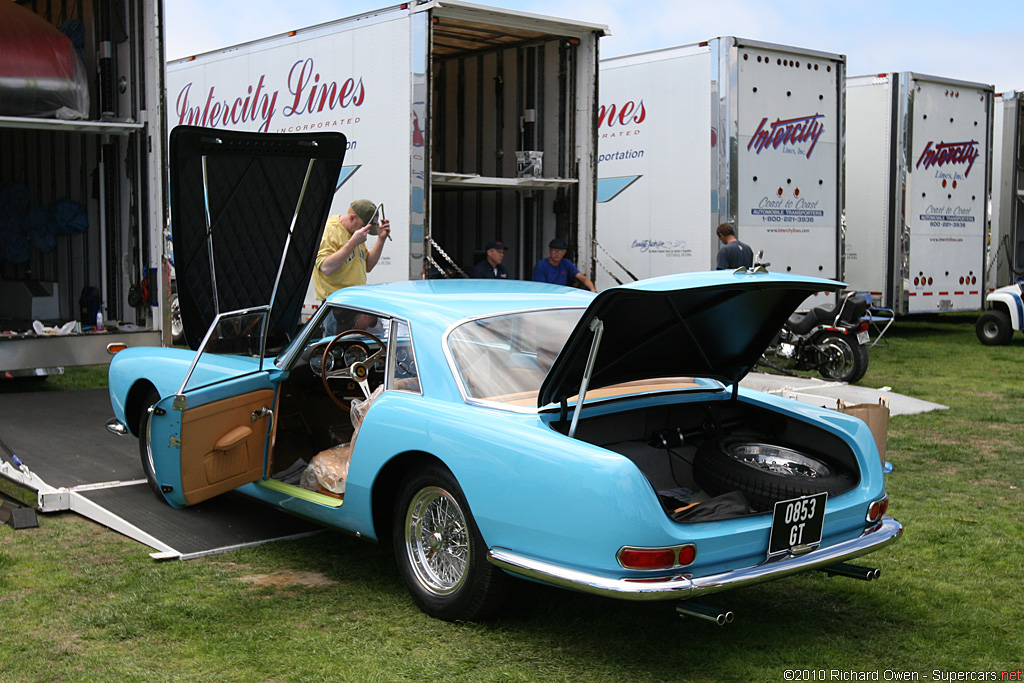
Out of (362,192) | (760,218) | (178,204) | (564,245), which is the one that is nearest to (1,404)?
(362,192)

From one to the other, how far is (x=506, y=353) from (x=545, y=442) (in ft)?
2.48

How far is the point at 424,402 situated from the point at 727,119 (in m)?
8.32

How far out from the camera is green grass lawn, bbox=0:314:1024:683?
3.73 metres

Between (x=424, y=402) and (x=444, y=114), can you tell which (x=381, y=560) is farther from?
(x=444, y=114)

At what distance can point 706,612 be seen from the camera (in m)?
3.51

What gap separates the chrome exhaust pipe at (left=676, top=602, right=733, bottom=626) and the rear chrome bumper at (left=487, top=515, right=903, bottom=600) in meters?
0.08

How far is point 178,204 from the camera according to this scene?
222 inches

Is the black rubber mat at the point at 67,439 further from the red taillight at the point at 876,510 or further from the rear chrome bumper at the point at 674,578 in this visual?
the red taillight at the point at 876,510

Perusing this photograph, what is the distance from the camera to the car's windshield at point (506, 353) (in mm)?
4203

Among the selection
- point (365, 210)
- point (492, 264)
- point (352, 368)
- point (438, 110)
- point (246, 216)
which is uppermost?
point (438, 110)

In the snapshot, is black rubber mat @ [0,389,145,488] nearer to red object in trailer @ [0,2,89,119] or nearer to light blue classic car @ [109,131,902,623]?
light blue classic car @ [109,131,902,623]

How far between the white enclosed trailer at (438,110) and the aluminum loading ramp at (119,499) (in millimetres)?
3049

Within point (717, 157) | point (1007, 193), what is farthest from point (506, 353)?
point (1007, 193)

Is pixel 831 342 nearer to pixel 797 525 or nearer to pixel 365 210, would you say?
pixel 365 210
